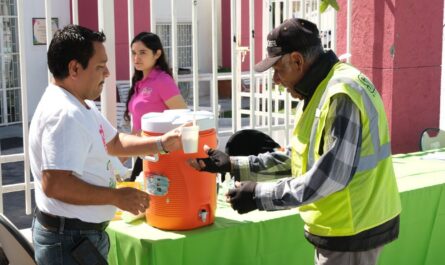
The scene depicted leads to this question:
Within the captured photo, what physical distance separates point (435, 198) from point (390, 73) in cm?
203

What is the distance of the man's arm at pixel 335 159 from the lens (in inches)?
87.4

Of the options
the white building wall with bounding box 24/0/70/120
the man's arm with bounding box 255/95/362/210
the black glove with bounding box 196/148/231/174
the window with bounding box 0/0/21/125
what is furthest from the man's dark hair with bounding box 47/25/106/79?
the window with bounding box 0/0/21/125

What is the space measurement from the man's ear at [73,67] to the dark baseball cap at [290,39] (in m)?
0.70

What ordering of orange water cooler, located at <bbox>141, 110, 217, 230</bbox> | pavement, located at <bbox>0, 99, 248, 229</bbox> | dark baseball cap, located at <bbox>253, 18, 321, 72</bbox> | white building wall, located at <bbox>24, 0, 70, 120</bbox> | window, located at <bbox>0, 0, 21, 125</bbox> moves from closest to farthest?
dark baseball cap, located at <bbox>253, 18, 321, 72</bbox> < orange water cooler, located at <bbox>141, 110, 217, 230</bbox> < pavement, located at <bbox>0, 99, 248, 229</bbox> < white building wall, located at <bbox>24, 0, 70, 120</bbox> < window, located at <bbox>0, 0, 21, 125</bbox>

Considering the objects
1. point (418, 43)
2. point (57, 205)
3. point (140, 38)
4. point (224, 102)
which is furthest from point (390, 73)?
point (224, 102)

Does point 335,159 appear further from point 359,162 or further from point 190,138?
point 190,138

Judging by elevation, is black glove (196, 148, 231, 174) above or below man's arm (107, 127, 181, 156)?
below

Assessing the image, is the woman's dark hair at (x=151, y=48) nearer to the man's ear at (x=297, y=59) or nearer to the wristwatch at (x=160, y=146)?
the wristwatch at (x=160, y=146)

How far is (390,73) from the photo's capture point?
5707mm

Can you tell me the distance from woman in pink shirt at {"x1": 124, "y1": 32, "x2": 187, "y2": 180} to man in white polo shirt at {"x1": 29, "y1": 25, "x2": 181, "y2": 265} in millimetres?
1668

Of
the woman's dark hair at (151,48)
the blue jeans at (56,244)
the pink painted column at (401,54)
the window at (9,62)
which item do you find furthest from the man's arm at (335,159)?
the window at (9,62)

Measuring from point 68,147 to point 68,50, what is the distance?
374 millimetres

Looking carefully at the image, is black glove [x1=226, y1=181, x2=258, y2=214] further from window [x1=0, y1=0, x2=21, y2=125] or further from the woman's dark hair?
window [x1=0, y1=0, x2=21, y2=125]

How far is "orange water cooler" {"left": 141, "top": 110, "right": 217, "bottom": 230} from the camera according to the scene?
9.00 ft
